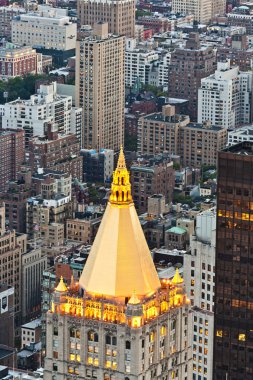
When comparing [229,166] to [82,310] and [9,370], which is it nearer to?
[82,310]

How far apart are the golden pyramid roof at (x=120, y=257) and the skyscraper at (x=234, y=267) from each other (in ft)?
122

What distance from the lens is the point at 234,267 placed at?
458 ft

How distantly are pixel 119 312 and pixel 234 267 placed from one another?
40753 millimetres

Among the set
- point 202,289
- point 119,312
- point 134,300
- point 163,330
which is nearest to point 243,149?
point 202,289

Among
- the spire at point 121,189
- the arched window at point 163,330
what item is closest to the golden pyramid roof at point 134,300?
the arched window at point 163,330

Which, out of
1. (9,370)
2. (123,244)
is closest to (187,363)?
(123,244)

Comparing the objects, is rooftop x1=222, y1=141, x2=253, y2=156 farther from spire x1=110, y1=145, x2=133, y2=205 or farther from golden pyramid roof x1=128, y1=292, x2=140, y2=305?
golden pyramid roof x1=128, y1=292, x2=140, y2=305

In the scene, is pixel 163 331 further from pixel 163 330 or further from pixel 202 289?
pixel 202 289

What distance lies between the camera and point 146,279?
3942 inches

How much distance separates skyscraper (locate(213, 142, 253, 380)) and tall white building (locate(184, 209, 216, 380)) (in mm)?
20887

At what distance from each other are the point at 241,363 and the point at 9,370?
45097 mm

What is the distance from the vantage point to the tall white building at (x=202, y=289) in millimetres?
164625

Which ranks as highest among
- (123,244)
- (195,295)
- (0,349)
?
(123,244)

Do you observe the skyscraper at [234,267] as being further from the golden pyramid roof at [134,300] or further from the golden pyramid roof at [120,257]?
the golden pyramid roof at [134,300]
